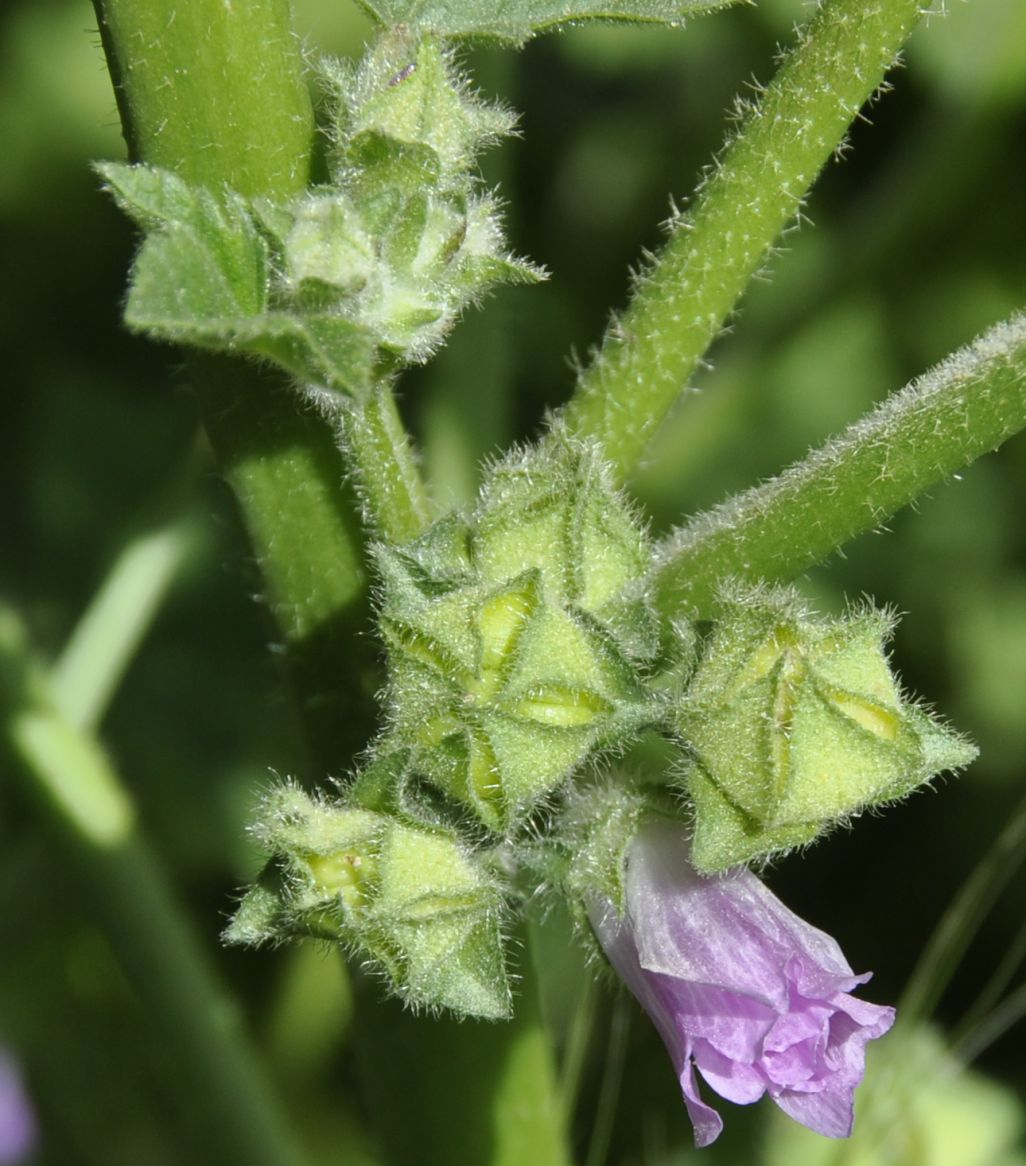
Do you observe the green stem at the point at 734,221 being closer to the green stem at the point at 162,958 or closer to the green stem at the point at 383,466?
the green stem at the point at 383,466

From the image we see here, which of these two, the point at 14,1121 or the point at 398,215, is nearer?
the point at 398,215

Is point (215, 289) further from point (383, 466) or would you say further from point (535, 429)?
point (535, 429)

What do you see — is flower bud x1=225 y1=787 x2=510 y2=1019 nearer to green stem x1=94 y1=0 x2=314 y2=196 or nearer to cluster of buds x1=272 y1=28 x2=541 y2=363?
cluster of buds x1=272 y1=28 x2=541 y2=363

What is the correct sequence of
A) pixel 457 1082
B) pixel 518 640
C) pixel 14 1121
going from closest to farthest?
pixel 518 640 → pixel 457 1082 → pixel 14 1121

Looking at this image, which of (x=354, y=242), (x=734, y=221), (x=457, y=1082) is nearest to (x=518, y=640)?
(x=354, y=242)

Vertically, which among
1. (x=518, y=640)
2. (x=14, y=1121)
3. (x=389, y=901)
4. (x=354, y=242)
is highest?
(x=354, y=242)

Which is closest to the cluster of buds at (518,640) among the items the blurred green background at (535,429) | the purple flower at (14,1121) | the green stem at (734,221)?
the green stem at (734,221)

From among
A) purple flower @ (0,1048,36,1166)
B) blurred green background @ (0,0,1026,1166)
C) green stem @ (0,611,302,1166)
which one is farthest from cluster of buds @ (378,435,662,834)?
purple flower @ (0,1048,36,1166)
